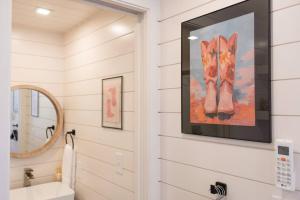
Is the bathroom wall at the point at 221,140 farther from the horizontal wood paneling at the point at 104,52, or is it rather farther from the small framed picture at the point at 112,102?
the small framed picture at the point at 112,102

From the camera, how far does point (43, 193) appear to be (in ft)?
7.80

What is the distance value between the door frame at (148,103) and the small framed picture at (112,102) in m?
A: 0.45

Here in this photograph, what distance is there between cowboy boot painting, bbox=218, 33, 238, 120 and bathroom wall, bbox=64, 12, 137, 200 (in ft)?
2.65

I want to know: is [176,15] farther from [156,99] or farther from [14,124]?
[14,124]

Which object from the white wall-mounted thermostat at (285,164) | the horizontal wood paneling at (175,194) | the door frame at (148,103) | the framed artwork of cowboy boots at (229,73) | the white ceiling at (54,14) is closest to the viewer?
the white wall-mounted thermostat at (285,164)

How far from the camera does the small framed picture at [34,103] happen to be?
106 inches

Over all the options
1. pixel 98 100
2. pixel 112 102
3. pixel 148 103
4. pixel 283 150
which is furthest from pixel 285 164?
pixel 98 100

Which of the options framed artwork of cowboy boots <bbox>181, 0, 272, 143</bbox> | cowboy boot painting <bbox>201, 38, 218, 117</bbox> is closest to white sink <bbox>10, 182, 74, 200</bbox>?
framed artwork of cowboy boots <bbox>181, 0, 272, 143</bbox>

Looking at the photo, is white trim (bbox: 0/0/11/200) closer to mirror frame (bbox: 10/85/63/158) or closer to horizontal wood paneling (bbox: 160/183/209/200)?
horizontal wood paneling (bbox: 160/183/209/200)

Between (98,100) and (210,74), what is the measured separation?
50.6 inches

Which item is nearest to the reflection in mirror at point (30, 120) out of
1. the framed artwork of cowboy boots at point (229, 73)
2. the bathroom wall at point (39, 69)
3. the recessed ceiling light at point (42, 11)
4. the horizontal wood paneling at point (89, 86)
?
the bathroom wall at point (39, 69)

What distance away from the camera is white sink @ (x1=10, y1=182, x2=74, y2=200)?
2281 mm

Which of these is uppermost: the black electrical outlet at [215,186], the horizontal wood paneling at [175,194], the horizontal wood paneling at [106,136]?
the horizontal wood paneling at [106,136]

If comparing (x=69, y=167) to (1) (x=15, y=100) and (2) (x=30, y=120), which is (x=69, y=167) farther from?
(1) (x=15, y=100)
